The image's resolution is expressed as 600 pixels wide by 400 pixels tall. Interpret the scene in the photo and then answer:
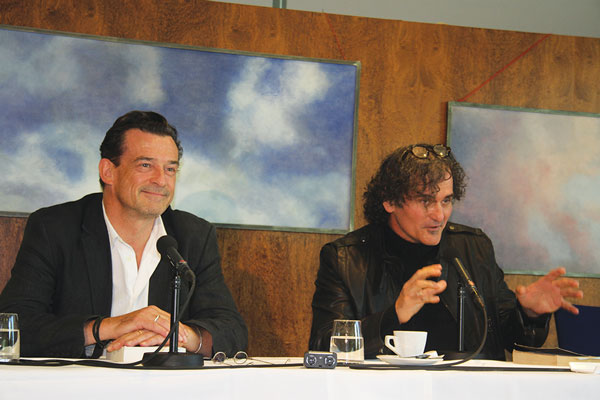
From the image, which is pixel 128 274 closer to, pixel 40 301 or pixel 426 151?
pixel 40 301

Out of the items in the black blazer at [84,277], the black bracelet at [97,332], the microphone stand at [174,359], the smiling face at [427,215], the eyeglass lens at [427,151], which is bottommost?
the black bracelet at [97,332]

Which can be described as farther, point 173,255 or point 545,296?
point 545,296

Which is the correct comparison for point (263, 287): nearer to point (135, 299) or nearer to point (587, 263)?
point (135, 299)

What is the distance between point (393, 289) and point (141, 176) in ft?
3.80

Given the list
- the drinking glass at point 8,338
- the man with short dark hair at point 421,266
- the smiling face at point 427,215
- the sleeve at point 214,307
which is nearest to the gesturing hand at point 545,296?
the man with short dark hair at point 421,266

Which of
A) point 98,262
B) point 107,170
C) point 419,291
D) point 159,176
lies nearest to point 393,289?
point 419,291

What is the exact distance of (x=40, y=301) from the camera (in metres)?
2.65

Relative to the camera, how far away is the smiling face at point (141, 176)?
9.63 feet

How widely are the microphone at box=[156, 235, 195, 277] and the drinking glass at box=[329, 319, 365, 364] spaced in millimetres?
465

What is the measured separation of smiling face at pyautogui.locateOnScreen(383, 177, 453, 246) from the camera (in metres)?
3.04

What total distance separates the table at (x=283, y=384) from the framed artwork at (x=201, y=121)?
2.15 m

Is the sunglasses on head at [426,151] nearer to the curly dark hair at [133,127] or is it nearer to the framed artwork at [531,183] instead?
the framed artwork at [531,183]

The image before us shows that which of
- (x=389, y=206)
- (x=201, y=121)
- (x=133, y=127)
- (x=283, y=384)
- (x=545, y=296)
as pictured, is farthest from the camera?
(x=201, y=121)

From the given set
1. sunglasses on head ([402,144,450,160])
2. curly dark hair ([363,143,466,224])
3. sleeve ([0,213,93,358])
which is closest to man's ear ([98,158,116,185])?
Answer: sleeve ([0,213,93,358])
